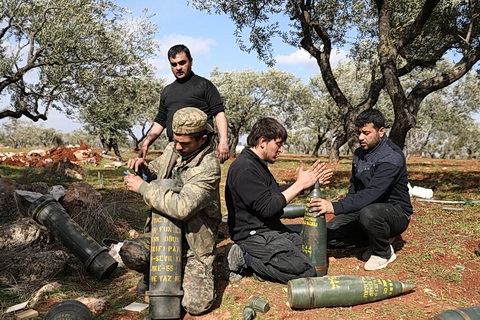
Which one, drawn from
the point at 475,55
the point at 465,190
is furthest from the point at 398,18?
the point at 465,190

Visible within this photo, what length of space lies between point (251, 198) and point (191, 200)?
2.68 ft

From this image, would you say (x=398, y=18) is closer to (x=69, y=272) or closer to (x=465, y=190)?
(x=465, y=190)

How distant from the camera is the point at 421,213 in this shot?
21.3 ft

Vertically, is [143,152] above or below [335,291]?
above

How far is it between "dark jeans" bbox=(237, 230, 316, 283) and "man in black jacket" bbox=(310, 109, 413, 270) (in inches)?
20.2

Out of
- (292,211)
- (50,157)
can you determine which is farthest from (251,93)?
(292,211)

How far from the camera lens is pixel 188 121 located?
3.33 metres

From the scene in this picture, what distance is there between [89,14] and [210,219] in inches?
436

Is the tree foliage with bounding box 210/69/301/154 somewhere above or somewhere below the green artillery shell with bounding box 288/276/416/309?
above

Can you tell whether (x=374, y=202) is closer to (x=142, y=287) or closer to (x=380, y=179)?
(x=380, y=179)

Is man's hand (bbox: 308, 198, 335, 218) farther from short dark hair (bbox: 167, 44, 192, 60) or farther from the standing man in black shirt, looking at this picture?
short dark hair (bbox: 167, 44, 192, 60)

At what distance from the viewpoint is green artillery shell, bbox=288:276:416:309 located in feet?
10.8

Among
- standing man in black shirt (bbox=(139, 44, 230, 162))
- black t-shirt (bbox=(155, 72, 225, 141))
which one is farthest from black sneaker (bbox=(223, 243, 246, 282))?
black t-shirt (bbox=(155, 72, 225, 141))

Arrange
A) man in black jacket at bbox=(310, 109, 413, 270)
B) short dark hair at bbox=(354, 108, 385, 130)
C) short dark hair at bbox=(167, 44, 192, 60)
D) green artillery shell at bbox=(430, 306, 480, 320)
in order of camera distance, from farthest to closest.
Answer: short dark hair at bbox=(167, 44, 192, 60) → short dark hair at bbox=(354, 108, 385, 130) → man in black jacket at bbox=(310, 109, 413, 270) → green artillery shell at bbox=(430, 306, 480, 320)
